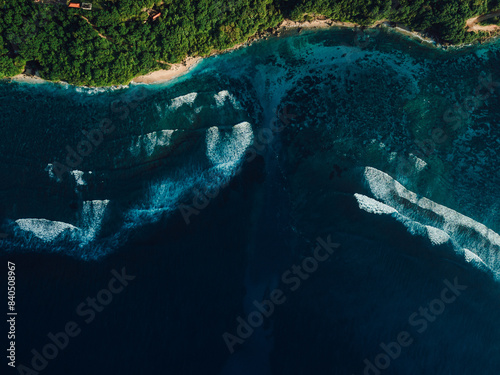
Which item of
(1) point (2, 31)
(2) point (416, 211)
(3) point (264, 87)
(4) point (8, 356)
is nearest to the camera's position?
(4) point (8, 356)

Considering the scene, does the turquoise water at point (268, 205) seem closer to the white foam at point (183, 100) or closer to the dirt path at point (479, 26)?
the white foam at point (183, 100)

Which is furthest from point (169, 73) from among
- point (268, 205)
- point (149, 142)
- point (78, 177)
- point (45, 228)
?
point (45, 228)

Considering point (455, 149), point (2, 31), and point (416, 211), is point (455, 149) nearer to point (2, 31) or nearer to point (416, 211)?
point (416, 211)

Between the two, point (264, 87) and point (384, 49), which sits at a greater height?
point (384, 49)

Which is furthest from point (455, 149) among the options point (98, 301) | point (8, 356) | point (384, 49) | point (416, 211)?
point (8, 356)

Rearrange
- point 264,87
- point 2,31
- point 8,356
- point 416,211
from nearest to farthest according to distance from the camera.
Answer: point 8,356 < point 2,31 < point 416,211 < point 264,87

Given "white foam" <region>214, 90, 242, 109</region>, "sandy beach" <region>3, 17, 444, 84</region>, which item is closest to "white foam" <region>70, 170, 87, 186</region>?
"sandy beach" <region>3, 17, 444, 84</region>
